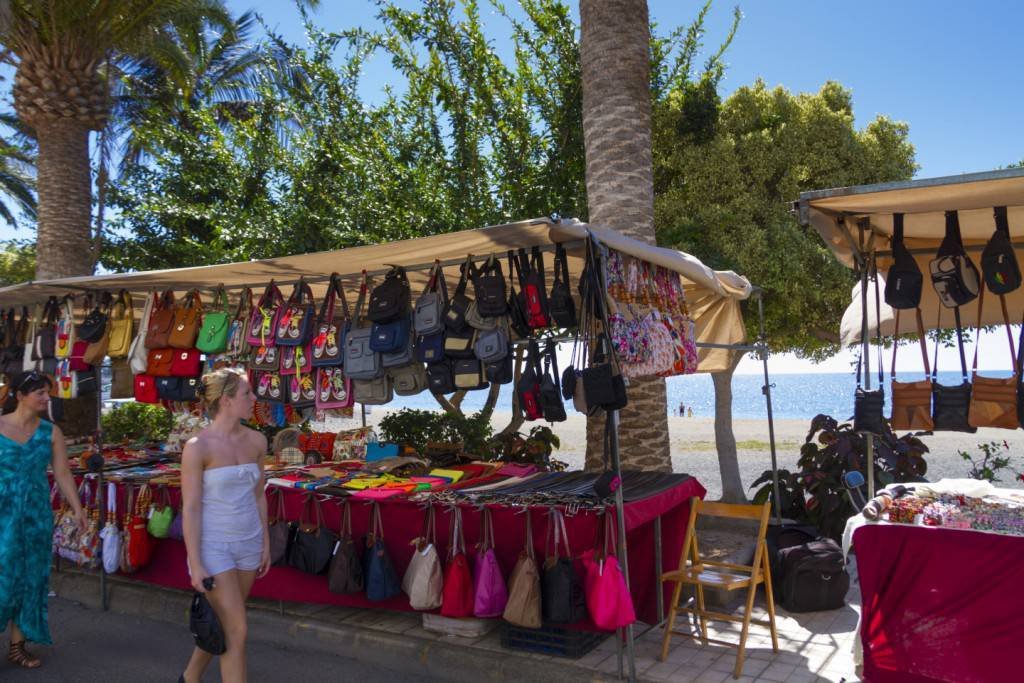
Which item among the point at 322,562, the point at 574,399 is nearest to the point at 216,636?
the point at 322,562

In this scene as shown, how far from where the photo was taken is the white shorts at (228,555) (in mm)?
3703

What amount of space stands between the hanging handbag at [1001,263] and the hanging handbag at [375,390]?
410 cm

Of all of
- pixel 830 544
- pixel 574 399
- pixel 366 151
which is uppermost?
pixel 366 151

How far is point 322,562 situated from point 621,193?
14.5ft

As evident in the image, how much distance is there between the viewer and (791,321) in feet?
36.0

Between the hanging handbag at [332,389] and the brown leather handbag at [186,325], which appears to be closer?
the hanging handbag at [332,389]

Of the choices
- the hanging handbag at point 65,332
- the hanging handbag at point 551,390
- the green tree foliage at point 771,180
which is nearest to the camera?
the hanging handbag at point 551,390

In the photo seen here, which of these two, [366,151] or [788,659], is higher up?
[366,151]

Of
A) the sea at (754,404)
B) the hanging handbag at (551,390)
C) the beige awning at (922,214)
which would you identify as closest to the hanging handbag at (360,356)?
the hanging handbag at (551,390)

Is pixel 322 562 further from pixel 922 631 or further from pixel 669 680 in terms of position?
pixel 922 631

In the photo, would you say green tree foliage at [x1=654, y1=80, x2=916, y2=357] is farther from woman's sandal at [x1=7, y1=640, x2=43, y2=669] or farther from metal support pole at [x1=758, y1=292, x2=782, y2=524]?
woman's sandal at [x1=7, y1=640, x2=43, y2=669]

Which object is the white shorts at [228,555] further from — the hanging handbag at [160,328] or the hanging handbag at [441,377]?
the hanging handbag at [160,328]

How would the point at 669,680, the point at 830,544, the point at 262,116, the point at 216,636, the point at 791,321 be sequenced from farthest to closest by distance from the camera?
the point at 262,116
the point at 791,321
the point at 830,544
the point at 669,680
the point at 216,636

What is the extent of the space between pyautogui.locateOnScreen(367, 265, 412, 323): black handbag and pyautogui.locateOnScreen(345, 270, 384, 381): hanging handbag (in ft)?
0.69
